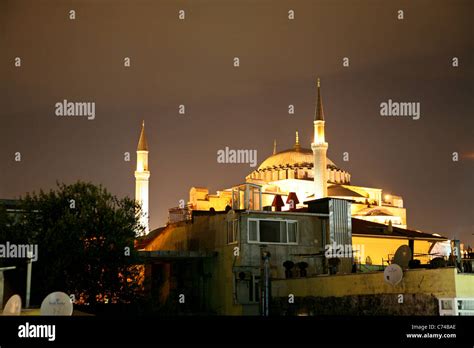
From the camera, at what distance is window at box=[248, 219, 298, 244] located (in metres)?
27.3

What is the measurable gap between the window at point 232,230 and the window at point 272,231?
492mm

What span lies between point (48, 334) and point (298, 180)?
63545 mm

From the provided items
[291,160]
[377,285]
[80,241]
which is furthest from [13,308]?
[291,160]

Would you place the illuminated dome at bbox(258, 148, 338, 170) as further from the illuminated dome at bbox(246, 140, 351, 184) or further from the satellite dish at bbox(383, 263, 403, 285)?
the satellite dish at bbox(383, 263, 403, 285)

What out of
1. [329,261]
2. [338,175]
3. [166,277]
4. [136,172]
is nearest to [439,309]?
[329,261]

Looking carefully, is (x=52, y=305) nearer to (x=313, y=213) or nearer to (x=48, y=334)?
(x=48, y=334)

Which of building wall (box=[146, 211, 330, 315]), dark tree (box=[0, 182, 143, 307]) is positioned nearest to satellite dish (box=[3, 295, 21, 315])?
dark tree (box=[0, 182, 143, 307])

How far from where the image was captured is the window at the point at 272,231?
27.3 meters

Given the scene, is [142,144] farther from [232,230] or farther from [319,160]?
[232,230]

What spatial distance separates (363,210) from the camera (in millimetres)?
68750

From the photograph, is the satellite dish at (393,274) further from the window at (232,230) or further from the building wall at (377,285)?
the window at (232,230)

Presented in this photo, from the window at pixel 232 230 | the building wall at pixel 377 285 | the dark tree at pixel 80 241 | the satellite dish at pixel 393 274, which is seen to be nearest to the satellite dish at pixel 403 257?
A: the building wall at pixel 377 285

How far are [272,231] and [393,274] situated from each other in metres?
7.64

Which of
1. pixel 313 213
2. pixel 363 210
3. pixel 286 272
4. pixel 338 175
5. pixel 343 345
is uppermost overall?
pixel 338 175
